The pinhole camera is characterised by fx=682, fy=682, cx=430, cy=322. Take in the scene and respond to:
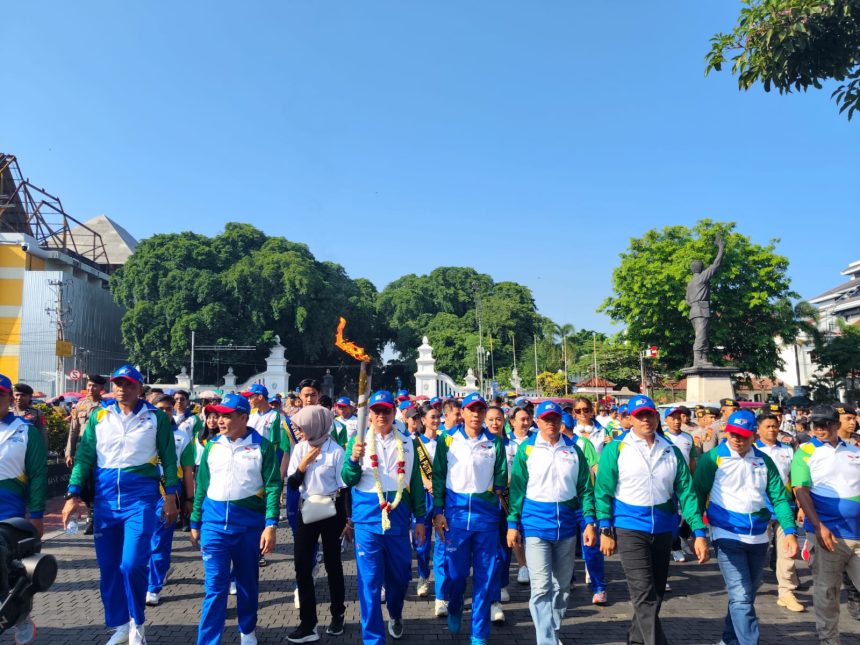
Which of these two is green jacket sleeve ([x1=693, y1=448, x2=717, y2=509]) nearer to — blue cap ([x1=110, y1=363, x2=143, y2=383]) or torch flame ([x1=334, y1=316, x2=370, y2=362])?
torch flame ([x1=334, y1=316, x2=370, y2=362])

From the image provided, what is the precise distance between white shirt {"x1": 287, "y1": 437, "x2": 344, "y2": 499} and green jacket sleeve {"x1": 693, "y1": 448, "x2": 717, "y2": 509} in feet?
8.90

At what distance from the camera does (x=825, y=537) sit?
495cm

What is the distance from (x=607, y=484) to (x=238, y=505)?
2.62 meters

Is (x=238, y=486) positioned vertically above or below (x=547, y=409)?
below

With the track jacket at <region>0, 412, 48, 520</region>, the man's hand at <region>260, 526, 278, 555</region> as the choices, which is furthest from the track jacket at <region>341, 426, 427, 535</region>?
the track jacket at <region>0, 412, 48, 520</region>

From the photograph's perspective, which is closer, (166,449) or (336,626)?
(166,449)

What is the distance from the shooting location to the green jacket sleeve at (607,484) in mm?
4867

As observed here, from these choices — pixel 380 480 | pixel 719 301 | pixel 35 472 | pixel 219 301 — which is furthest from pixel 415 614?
pixel 219 301

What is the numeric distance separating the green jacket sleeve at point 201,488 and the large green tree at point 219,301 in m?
35.5

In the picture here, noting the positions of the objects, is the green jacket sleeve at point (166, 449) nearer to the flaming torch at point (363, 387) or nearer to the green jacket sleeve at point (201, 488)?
the green jacket sleeve at point (201, 488)

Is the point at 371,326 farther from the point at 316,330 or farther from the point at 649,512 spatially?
the point at 649,512

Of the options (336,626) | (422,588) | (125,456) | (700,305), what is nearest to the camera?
(125,456)

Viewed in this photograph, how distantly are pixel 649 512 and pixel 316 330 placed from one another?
39.4m

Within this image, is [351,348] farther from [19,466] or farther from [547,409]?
[19,466]
